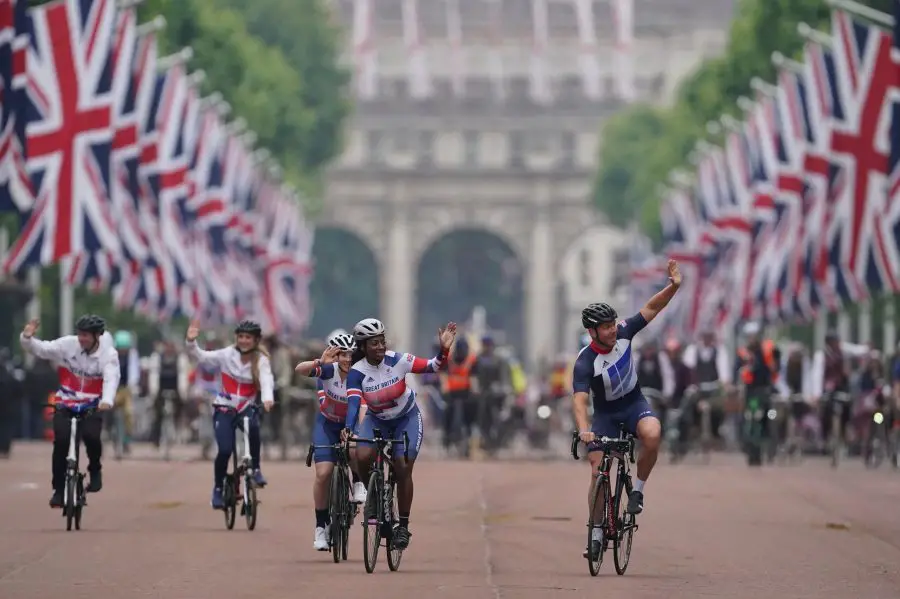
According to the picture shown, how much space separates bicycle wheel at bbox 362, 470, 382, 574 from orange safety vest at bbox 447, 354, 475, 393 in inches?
864

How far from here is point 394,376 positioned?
19.3 m

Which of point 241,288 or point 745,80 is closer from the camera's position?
point 241,288

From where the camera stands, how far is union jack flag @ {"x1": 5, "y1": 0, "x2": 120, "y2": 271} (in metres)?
42.1

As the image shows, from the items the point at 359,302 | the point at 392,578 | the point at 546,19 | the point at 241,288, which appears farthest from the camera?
the point at 546,19

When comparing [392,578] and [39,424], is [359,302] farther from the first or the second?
[392,578]

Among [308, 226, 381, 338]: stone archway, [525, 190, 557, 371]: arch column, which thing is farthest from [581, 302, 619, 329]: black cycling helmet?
[525, 190, 557, 371]: arch column

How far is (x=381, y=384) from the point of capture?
19328 millimetres

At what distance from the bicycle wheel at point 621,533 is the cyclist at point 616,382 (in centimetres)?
10

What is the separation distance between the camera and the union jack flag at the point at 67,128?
42062 millimetres

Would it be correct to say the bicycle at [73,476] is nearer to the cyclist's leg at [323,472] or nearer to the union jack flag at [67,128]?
the cyclist's leg at [323,472]

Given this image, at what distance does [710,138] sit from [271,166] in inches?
532

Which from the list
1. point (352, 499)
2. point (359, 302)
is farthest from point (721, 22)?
point (352, 499)

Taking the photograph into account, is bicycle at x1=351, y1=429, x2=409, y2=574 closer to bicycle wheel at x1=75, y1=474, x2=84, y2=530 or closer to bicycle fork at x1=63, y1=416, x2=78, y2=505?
bicycle fork at x1=63, y1=416, x2=78, y2=505

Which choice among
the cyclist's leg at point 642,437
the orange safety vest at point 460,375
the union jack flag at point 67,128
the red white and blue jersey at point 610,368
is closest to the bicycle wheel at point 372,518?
the red white and blue jersey at point 610,368
